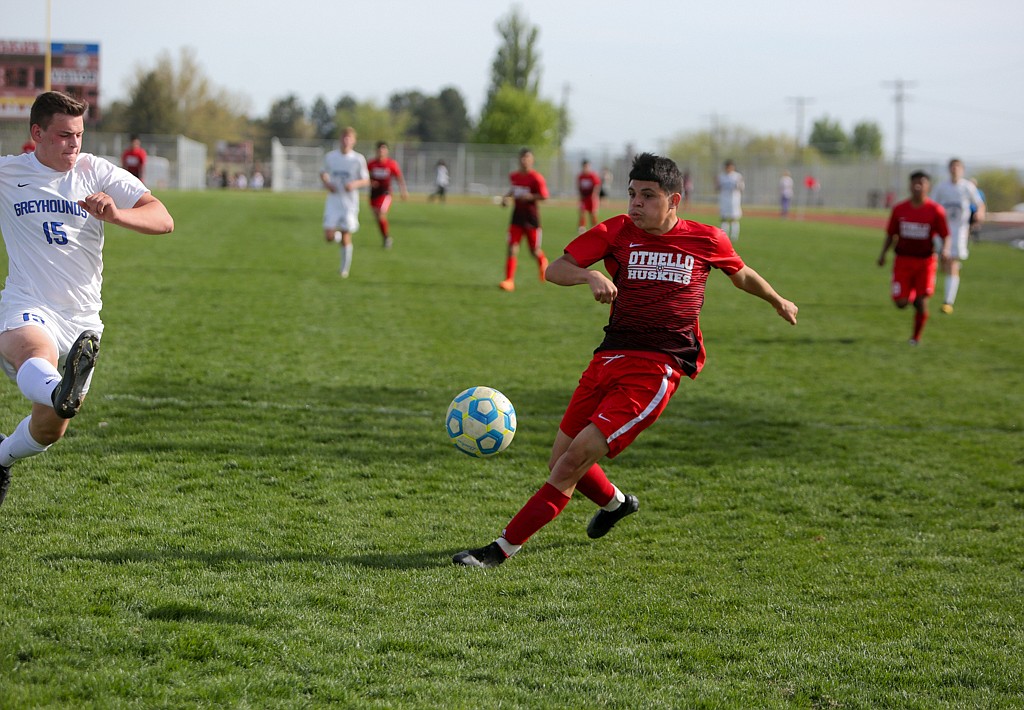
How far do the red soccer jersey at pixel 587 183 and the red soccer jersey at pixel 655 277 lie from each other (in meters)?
20.4

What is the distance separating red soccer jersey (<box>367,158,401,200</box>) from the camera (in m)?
19.6

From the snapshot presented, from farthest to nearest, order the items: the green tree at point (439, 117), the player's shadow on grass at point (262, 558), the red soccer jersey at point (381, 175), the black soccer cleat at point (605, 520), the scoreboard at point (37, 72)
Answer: the green tree at point (439, 117) → the scoreboard at point (37, 72) → the red soccer jersey at point (381, 175) → the black soccer cleat at point (605, 520) → the player's shadow on grass at point (262, 558)

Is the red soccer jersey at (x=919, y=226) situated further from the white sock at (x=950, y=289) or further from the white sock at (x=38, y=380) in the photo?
the white sock at (x=38, y=380)

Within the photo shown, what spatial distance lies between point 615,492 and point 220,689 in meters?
2.41

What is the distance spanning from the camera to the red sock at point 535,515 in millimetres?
4609

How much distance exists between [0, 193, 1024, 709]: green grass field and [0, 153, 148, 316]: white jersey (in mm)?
1095

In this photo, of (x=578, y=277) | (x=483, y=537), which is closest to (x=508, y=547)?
(x=483, y=537)

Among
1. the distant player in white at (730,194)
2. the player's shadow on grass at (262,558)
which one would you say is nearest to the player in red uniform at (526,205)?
the player's shadow on grass at (262,558)

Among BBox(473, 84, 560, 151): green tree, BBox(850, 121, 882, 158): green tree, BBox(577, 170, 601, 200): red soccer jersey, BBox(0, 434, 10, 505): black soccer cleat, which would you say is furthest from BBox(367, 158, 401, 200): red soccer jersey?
BBox(850, 121, 882, 158): green tree

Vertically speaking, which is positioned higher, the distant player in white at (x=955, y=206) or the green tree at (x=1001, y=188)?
the green tree at (x=1001, y=188)

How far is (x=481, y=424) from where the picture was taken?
16.6ft

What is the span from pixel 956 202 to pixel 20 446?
15.3 metres

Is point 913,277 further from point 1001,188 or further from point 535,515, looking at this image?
point 1001,188

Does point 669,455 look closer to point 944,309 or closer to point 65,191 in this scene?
point 65,191
